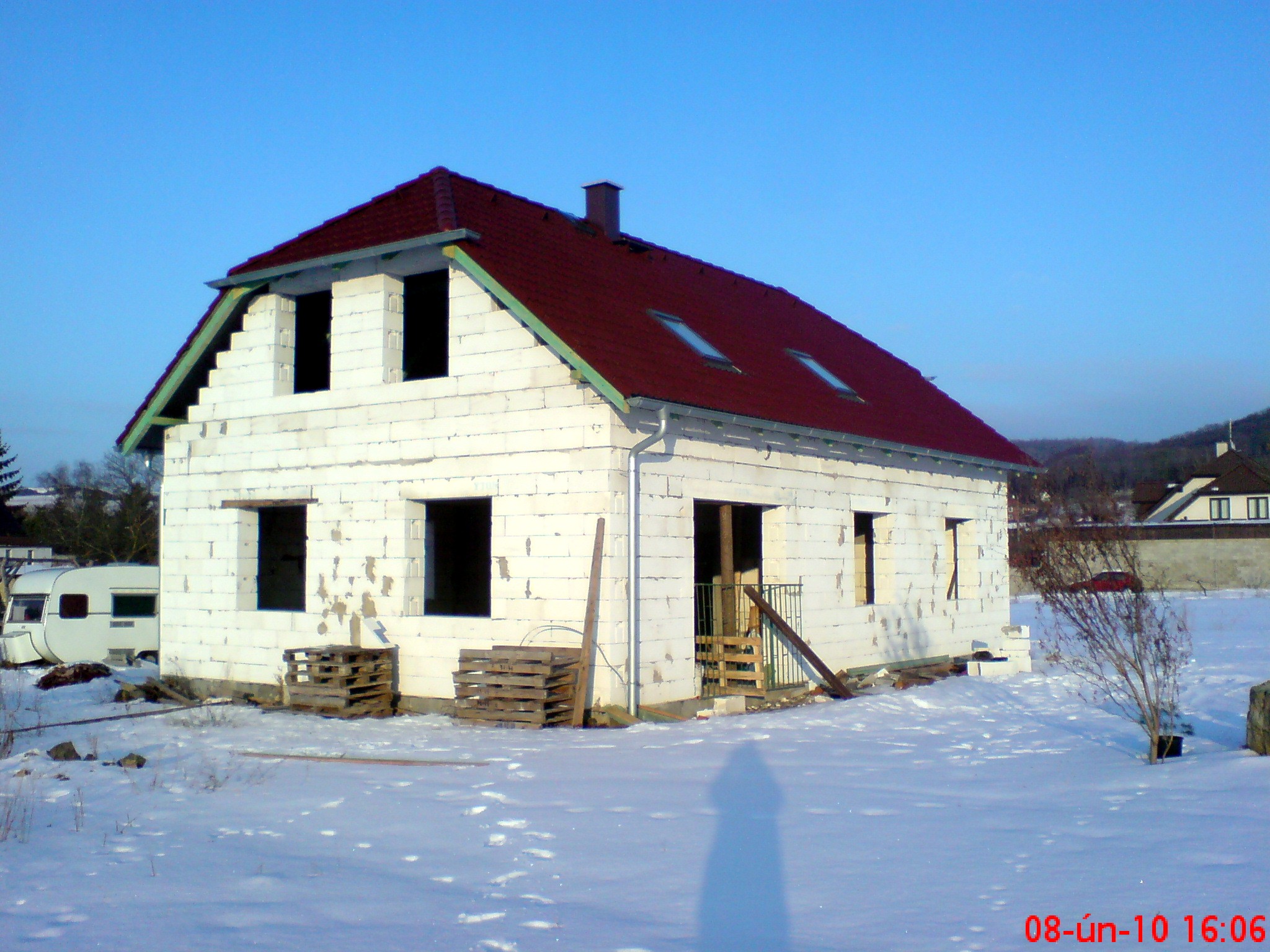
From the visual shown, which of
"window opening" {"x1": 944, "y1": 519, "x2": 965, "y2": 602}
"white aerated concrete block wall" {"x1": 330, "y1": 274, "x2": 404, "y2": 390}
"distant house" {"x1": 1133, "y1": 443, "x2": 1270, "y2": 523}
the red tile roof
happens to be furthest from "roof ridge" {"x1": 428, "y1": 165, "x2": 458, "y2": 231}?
"distant house" {"x1": 1133, "y1": 443, "x2": 1270, "y2": 523}

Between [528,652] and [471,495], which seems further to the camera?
[471,495]

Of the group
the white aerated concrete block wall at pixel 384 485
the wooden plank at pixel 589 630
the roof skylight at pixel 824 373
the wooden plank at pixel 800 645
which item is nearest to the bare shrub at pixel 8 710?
the white aerated concrete block wall at pixel 384 485

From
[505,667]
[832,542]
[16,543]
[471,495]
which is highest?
[471,495]

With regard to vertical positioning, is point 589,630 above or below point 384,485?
below

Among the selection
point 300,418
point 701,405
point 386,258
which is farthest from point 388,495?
point 701,405

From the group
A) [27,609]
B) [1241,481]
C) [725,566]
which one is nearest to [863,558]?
[725,566]

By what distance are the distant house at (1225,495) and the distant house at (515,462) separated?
55424 mm

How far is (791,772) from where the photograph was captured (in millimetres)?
9227

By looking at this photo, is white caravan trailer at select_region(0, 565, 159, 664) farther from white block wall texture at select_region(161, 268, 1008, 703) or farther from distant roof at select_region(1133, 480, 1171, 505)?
distant roof at select_region(1133, 480, 1171, 505)

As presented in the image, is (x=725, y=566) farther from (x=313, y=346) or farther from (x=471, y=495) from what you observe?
(x=313, y=346)

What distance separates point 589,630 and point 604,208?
338 inches

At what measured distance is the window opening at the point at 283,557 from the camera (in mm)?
18031

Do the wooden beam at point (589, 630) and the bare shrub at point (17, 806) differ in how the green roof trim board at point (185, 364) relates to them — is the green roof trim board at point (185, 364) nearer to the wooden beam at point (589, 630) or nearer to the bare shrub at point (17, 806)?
the wooden beam at point (589, 630)

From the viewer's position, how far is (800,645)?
1387 cm
